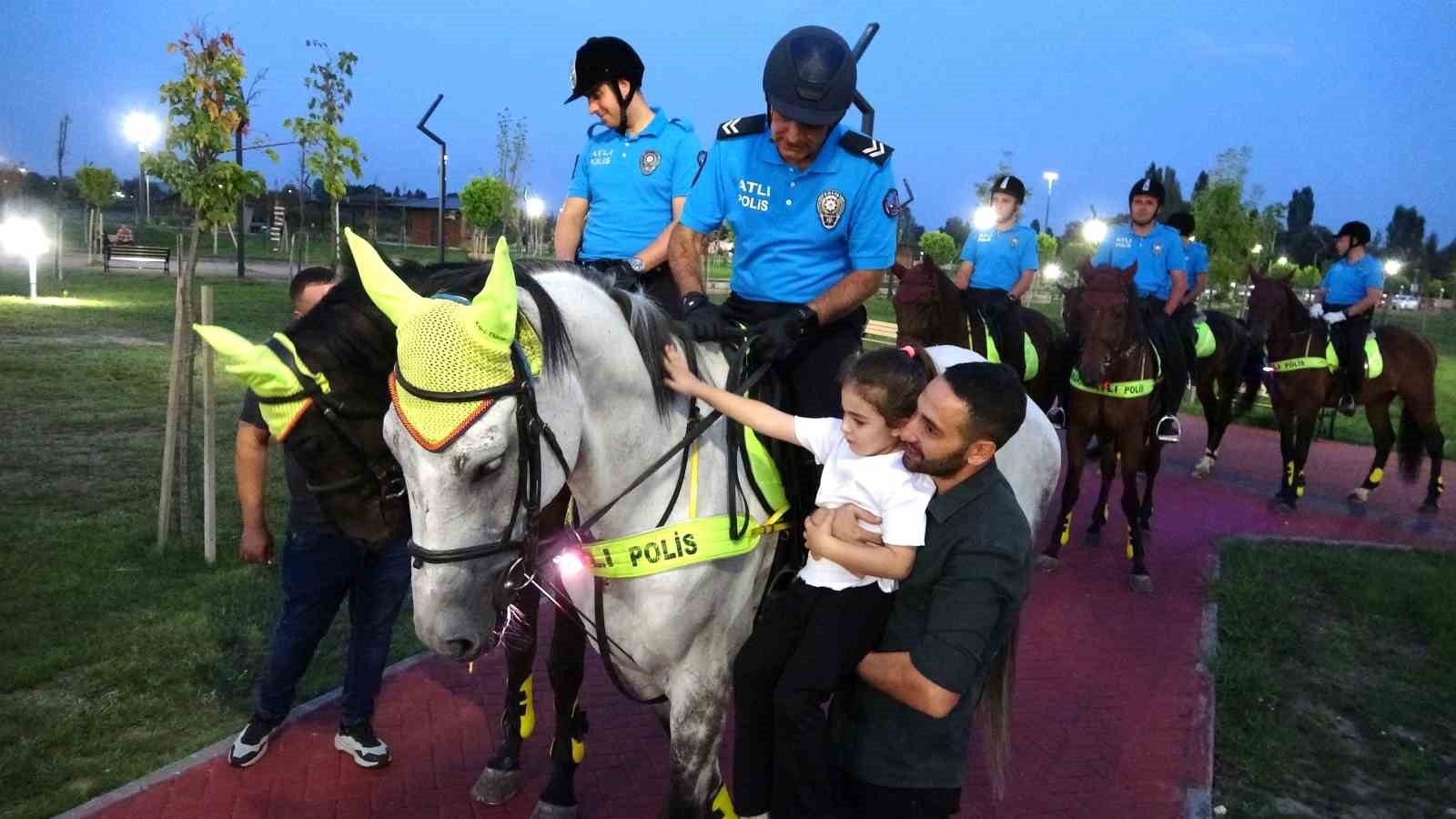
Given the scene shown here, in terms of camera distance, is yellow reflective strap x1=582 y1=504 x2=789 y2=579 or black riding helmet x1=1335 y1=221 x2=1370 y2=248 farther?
black riding helmet x1=1335 y1=221 x2=1370 y2=248

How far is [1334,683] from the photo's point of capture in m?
6.45

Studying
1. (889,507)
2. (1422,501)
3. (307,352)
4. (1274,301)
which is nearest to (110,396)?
(307,352)

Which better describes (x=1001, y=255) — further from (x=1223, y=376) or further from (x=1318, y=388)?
(x=1223, y=376)

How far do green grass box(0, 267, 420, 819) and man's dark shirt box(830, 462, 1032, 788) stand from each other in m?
3.59

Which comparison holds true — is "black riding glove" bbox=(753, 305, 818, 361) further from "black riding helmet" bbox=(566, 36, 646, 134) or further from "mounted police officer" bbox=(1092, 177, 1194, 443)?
"mounted police officer" bbox=(1092, 177, 1194, 443)

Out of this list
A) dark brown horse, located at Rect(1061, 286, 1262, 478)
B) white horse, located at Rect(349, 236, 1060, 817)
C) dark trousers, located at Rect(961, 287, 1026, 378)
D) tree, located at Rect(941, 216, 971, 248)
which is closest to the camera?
white horse, located at Rect(349, 236, 1060, 817)

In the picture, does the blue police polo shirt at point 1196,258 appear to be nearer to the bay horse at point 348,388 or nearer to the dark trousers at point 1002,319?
the dark trousers at point 1002,319

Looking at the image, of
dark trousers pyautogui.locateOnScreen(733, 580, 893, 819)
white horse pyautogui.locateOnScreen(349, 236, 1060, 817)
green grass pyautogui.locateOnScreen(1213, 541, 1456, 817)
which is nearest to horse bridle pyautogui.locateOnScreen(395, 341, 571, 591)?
white horse pyautogui.locateOnScreen(349, 236, 1060, 817)

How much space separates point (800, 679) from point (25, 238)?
89.9ft

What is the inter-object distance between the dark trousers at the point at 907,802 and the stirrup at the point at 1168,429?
7.54 meters

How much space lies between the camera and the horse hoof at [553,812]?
→ 13.8 ft

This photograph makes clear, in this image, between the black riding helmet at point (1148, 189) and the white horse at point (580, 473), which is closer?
the white horse at point (580, 473)

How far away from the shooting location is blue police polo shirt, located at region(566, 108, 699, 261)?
469 cm

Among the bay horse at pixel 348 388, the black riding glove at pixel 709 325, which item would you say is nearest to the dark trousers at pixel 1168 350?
the black riding glove at pixel 709 325
